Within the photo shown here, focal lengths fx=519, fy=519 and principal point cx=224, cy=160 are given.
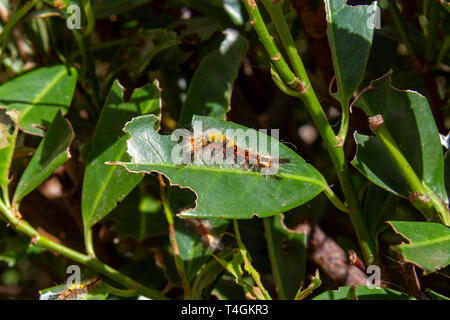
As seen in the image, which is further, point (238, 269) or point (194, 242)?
point (194, 242)

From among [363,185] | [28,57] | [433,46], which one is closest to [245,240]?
[363,185]

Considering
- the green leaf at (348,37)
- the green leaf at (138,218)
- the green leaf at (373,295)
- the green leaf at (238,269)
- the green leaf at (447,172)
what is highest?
the green leaf at (348,37)

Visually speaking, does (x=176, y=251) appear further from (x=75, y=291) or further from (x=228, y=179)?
(x=228, y=179)

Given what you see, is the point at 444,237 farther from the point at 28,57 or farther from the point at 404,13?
the point at 28,57

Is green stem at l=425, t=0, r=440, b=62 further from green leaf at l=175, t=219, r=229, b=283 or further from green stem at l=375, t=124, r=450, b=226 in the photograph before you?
green leaf at l=175, t=219, r=229, b=283

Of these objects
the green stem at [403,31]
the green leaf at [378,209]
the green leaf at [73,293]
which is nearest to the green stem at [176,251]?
the green leaf at [73,293]

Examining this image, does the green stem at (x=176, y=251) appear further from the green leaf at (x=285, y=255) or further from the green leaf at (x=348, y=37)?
the green leaf at (x=348, y=37)

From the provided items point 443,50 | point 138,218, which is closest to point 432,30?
point 443,50
